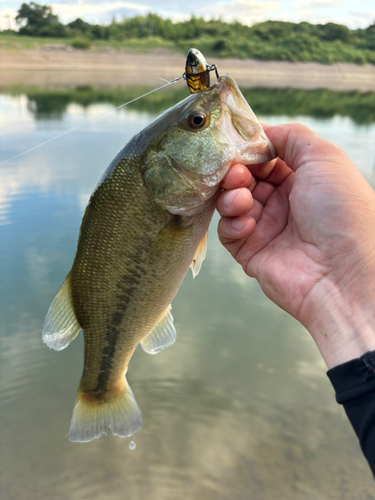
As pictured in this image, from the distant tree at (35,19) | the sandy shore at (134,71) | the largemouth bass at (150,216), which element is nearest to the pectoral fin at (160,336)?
the largemouth bass at (150,216)

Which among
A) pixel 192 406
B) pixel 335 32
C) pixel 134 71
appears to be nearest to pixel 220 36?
pixel 335 32

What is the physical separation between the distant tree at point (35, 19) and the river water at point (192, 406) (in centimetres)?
6433

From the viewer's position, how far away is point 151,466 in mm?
3092

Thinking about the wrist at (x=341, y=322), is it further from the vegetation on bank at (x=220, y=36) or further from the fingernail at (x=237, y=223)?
the vegetation on bank at (x=220, y=36)

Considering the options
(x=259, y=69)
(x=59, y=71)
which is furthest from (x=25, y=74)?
(x=259, y=69)

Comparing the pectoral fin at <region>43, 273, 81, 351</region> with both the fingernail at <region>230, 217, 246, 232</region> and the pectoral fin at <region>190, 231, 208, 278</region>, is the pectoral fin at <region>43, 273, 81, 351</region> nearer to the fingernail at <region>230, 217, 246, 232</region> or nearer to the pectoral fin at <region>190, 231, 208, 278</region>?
the pectoral fin at <region>190, 231, 208, 278</region>

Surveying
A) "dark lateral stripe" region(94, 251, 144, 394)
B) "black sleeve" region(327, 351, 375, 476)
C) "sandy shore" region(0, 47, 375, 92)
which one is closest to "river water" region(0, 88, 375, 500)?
"dark lateral stripe" region(94, 251, 144, 394)

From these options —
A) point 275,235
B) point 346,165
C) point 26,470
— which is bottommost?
point 26,470

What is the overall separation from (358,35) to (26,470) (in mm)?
89846

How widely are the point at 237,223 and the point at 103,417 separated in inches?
58.8

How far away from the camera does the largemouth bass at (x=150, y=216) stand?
1801mm

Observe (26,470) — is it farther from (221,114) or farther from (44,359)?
(221,114)

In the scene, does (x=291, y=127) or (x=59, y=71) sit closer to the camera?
(x=291, y=127)

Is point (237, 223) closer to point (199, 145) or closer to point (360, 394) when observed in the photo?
point (199, 145)
